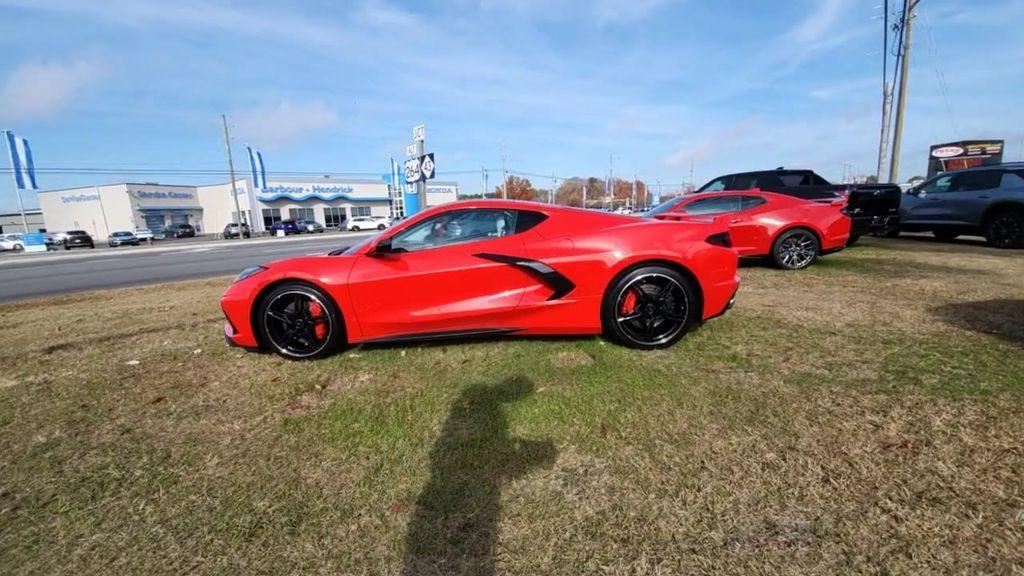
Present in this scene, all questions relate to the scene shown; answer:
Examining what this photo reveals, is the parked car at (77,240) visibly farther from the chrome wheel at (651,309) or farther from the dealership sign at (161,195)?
the chrome wheel at (651,309)

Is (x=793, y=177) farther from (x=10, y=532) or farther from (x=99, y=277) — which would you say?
(x=99, y=277)

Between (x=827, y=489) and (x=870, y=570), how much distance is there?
413 mm

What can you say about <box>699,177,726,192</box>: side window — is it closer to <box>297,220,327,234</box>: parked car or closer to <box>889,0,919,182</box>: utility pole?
<box>889,0,919,182</box>: utility pole

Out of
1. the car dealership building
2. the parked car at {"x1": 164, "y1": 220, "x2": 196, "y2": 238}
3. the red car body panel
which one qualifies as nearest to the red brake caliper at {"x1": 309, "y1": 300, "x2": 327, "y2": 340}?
the red car body panel

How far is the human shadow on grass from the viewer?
1700 mm

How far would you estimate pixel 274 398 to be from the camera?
3061 millimetres

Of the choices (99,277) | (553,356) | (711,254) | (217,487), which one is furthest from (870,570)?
(99,277)

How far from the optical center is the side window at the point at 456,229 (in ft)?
11.9

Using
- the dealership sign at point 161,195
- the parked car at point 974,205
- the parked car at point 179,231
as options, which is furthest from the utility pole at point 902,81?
the dealership sign at point 161,195

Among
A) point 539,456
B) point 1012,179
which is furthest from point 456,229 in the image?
point 1012,179

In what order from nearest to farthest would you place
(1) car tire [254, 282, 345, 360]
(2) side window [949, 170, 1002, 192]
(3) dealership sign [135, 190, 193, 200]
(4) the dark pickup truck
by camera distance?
(1) car tire [254, 282, 345, 360]
(4) the dark pickup truck
(2) side window [949, 170, 1002, 192]
(3) dealership sign [135, 190, 193, 200]

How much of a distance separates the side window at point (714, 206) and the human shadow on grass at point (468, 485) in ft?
18.5

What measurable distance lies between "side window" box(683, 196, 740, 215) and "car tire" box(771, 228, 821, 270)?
80 centimetres

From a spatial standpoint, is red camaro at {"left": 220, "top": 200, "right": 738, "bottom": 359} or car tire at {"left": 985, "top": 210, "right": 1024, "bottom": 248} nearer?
red camaro at {"left": 220, "top": 200, "right": 738, "bottom": 359}
